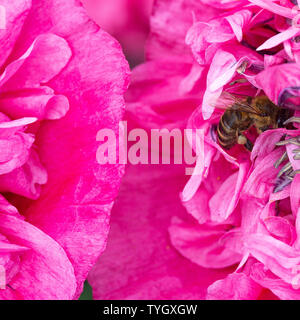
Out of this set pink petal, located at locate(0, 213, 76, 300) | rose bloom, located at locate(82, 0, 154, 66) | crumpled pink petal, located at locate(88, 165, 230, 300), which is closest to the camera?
pink petal, located at locate(0, 213, 76, 300)

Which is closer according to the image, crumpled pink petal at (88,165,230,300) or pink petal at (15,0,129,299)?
pink petal at (15,0,129,299)

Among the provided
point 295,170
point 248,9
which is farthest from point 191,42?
point 295,170

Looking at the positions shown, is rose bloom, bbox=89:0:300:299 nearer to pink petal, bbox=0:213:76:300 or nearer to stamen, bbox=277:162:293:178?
stamen, bbox=277:162:293:178

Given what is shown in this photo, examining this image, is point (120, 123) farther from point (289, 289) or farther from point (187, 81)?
point (289, 289)

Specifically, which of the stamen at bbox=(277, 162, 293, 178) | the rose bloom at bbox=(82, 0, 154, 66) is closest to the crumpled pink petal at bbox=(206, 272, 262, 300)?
the stamen at bbox=(277, 162, 293, 178)

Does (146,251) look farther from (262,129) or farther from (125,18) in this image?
(125,18)

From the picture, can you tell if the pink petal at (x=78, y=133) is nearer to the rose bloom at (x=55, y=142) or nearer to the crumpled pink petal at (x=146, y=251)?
the rose bloom at (x=55, y=142)

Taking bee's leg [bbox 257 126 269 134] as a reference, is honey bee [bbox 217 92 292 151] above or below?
above
